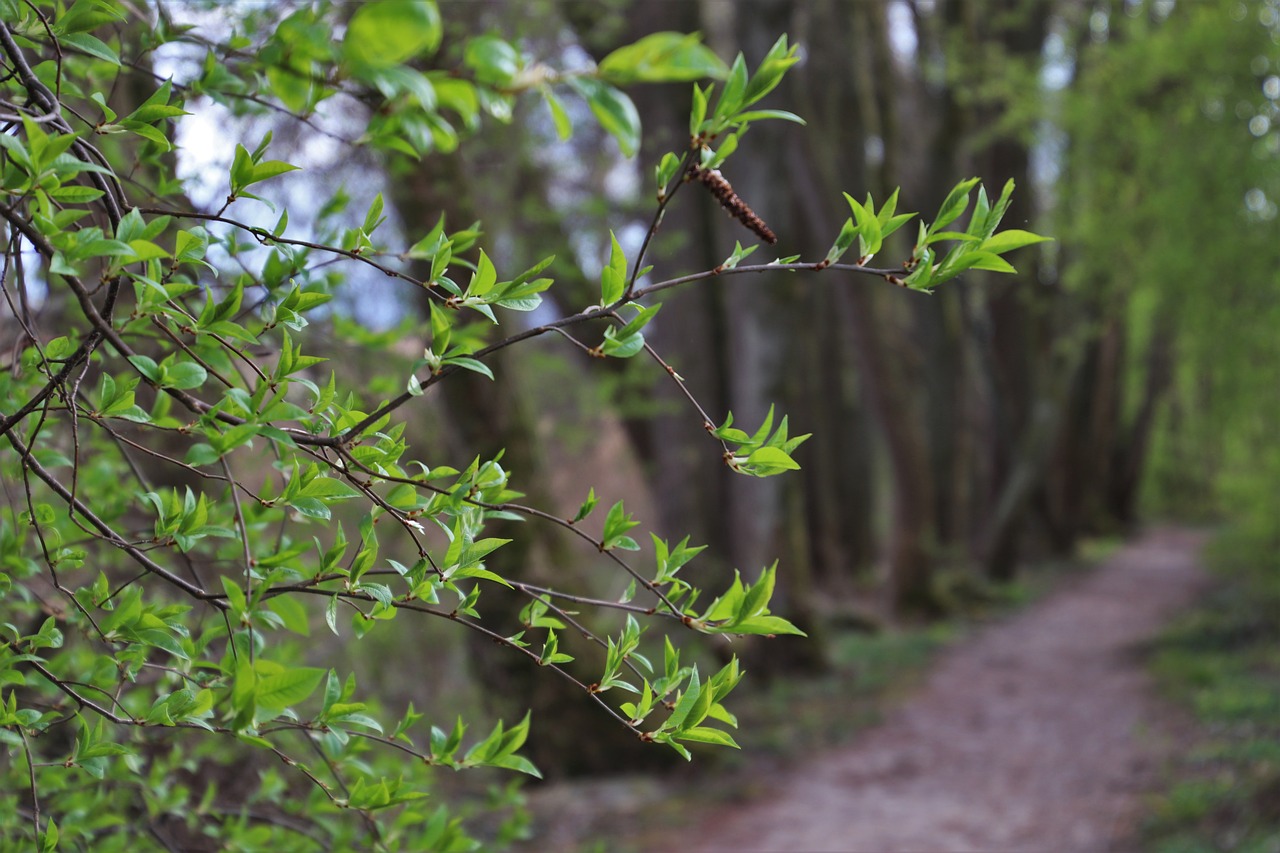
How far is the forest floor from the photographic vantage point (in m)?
5.95

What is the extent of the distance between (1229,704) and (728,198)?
668 cm

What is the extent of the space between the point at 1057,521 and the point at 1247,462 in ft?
23.5

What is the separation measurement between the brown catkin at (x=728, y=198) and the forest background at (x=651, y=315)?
0.20ft

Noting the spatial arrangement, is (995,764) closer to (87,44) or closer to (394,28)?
(87,44)

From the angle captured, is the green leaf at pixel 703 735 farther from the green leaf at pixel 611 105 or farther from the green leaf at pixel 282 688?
the green leaf at pixel 611 105

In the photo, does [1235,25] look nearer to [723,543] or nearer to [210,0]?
[723,543]

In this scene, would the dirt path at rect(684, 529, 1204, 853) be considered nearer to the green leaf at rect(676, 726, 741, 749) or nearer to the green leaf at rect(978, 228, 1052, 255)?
the green leaf at rect(676, 726, 741, 749)

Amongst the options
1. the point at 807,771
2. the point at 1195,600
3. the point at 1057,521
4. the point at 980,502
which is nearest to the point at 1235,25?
the point at 807,771

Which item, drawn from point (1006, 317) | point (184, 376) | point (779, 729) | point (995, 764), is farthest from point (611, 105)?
point (1006, 317)

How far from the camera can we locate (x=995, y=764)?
7238 millimetres

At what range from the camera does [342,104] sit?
16.6ft


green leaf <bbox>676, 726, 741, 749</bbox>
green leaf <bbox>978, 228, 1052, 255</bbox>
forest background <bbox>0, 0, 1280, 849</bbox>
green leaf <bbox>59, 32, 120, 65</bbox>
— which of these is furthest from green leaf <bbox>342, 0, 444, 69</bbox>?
green leaf <bbox>676, 726, 741, 749</bbox>

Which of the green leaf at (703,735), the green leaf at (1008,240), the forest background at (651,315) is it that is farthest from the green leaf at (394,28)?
the green leaf at (703,735)

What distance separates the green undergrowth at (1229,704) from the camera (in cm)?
495
